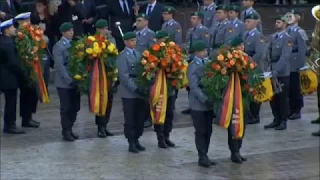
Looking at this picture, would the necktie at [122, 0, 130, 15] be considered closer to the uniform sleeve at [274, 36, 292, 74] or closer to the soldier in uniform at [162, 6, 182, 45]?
the soldier in uniform at [162, 6, 182, 45]

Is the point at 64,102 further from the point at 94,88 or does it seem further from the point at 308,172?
the point at 308,172

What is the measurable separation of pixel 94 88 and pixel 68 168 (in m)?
2.02

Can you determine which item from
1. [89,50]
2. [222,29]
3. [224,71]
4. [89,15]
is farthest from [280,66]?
[89,15]

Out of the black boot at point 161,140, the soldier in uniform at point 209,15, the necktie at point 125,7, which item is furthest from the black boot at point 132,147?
the necktie at point 125,7

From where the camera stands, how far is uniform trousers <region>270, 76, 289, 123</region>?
16.0 metres

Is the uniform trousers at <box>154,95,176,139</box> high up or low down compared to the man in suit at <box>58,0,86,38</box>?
down

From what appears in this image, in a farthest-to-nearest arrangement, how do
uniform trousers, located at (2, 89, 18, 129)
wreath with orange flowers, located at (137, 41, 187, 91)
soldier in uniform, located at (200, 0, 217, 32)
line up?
1. soldier in uniform, located at (200, 0, 217, 32)
2. uniform trousers, located at (2, 89, 18, 129)
3. wreath with orange flowers, located at (137, 41, 187, 91)

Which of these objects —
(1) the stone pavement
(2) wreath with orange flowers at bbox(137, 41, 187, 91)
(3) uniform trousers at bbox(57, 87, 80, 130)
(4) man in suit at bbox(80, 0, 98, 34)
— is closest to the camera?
(1) the stone pavement

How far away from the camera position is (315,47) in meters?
13.7

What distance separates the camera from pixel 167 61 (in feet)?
45.1

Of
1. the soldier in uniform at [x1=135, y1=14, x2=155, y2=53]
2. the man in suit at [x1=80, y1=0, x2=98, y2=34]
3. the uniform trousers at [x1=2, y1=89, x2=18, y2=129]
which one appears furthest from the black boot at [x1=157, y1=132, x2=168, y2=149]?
the man in suit at [x1=80, y1=0, x2=98, y2=34]

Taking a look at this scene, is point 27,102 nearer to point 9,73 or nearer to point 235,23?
point 9,73

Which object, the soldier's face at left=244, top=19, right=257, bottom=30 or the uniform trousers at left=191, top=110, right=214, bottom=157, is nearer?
the uniform trousers at left=191, top=110, right=214, bottom=157

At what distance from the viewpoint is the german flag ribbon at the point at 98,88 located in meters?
14.7
